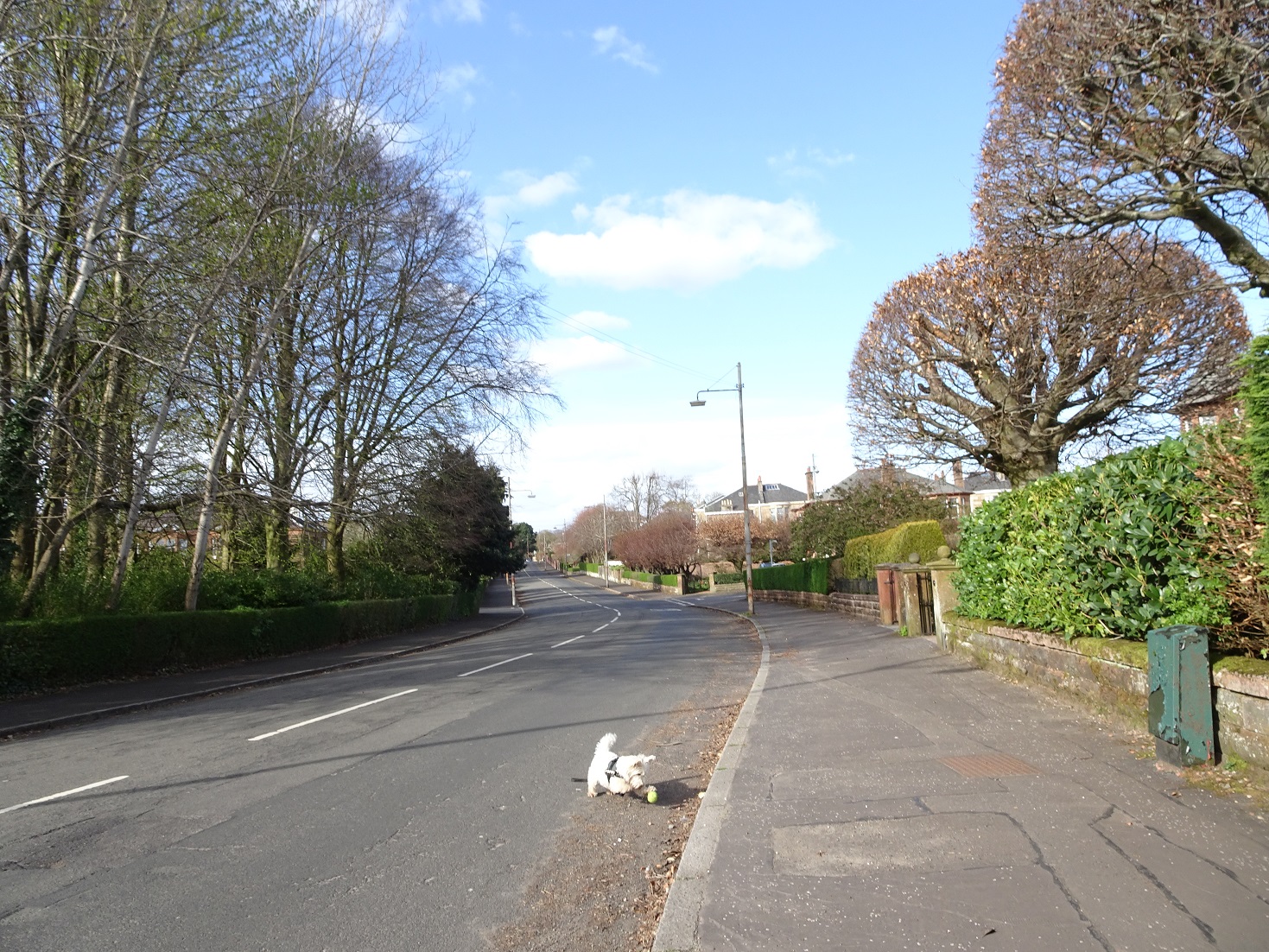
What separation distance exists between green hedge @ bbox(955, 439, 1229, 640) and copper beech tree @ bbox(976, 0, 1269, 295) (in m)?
4.22

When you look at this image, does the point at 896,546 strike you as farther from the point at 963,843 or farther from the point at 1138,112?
the point at 963,843

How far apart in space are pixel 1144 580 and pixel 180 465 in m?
19.0

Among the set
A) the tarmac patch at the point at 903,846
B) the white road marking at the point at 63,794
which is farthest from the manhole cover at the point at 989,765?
the white road marking at the point at 63,794

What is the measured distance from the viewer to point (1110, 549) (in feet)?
24.5

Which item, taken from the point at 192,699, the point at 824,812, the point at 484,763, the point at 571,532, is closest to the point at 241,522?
the point at 192,699

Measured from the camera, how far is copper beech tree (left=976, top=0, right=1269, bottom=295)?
31.7ft

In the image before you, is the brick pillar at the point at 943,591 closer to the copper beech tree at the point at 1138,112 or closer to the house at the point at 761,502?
the copper beech tree at the point at 1138,112

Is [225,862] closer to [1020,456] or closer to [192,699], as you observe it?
[192,699]

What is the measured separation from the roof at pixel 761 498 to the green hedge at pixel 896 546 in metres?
81.6

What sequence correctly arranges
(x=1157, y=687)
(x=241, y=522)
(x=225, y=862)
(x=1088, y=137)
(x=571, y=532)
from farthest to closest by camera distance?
(x=571, y=532) < (x=241, y=522) < (x=1088, y=137) < (x=1157, y=687) < (x=225, y=862)

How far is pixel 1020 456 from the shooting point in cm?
2206

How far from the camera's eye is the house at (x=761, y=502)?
104 meters

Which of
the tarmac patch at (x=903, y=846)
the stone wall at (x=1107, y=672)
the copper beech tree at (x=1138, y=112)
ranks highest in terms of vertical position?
the copper beech tree at (x=1138, y=112)

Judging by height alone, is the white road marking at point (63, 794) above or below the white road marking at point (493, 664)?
above
